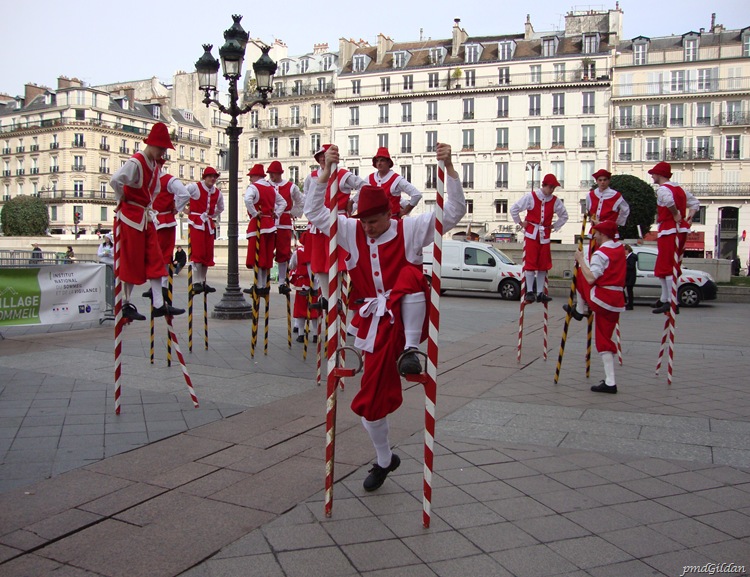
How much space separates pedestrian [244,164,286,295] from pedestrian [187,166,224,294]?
0.55 meters

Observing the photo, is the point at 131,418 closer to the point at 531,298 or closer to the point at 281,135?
the point at 531,298

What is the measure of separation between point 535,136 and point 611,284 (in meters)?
56.5

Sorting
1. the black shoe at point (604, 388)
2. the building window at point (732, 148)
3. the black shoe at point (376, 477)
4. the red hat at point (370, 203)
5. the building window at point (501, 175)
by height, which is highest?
the building window at point (732, 148)

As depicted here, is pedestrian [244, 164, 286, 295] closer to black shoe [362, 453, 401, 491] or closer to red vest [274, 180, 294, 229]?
red vest [274, 180, 294, 229]

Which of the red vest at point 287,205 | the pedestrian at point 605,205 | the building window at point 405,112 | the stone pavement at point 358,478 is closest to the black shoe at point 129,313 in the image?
the stone pavement at point 358,478

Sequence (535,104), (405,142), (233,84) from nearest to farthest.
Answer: (233,84) < (535,104) < (405,142)

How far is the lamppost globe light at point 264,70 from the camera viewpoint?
13.4m

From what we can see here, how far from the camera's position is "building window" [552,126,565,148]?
60.2 meters

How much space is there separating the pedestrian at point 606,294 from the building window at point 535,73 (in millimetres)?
57228

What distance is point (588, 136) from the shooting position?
59.7 metres

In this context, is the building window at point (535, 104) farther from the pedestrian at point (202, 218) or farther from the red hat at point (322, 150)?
the red hat at point (322, 150)

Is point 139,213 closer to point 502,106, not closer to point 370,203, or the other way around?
point 370,203

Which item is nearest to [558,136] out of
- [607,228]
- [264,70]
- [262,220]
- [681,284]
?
[681,284]

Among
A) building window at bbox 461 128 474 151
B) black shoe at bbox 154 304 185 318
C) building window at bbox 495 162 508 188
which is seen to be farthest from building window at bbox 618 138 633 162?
black shoe at bbox 154 304 185 318
